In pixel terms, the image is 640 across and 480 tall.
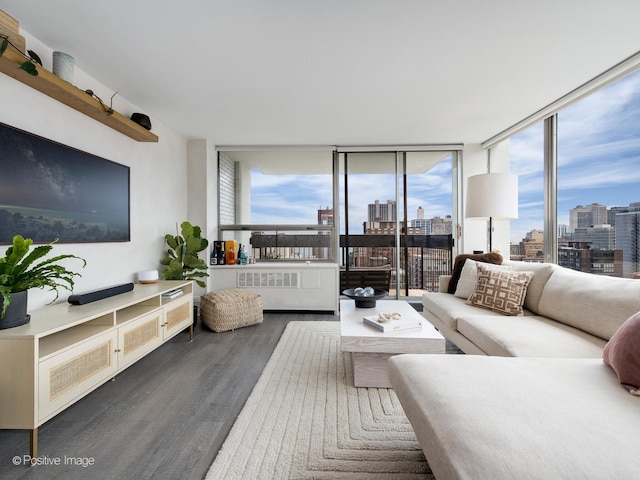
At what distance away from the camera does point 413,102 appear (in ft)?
10.3

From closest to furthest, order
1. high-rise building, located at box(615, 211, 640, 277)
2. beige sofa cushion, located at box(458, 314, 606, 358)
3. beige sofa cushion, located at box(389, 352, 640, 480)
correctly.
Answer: beige sofa cushion, located at box(389, 352, 640, 480)
beige sofa cushion, located at box(458, 314, 606, 358)
high-rise building, located at box(615, 211, 640, 277)

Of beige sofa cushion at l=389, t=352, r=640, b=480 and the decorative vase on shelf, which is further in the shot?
the decorative vase on shelf

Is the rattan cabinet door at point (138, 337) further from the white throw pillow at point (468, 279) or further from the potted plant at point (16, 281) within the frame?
the white throw pillow at point (468, 279)

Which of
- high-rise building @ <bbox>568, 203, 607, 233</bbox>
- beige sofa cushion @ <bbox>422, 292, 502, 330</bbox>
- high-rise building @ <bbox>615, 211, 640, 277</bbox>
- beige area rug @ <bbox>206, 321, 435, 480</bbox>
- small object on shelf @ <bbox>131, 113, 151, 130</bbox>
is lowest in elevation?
beige area rug @ <bbox>206, 321, 435, 480</bbox>

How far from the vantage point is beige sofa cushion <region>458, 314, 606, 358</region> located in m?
1.76

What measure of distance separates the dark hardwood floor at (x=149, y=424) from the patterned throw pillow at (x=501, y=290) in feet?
6.47

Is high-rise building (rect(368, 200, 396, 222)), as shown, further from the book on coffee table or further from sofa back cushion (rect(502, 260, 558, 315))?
the book on coffee table

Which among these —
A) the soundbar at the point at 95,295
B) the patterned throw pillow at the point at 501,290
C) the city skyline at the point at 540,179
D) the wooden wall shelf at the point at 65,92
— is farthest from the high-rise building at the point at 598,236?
the wooden wall shelf at the point at 65,92

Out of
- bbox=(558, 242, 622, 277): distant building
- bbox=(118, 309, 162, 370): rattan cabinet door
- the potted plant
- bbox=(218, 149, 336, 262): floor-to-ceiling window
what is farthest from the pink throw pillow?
bbox=(218, 149, 336, 262): floor-to-ceiling window

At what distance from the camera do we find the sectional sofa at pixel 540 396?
2.69 feet

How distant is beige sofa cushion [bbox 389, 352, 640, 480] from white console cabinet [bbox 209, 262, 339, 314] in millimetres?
2891

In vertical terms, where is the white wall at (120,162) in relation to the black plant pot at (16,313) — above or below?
above

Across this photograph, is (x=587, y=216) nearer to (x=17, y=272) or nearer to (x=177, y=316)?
(x=177, y=316)

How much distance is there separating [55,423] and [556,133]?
4705 millimetres
